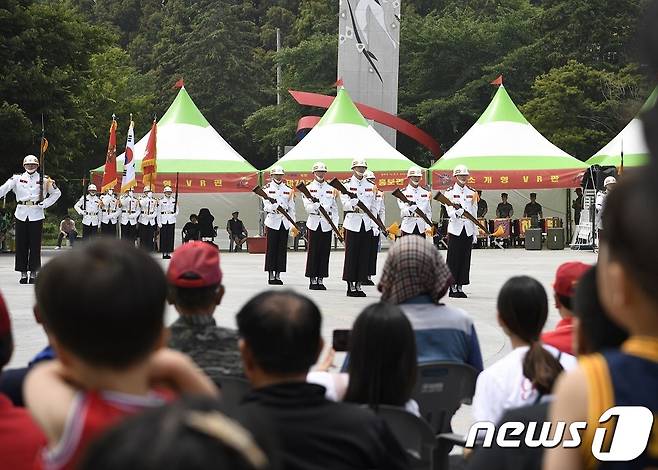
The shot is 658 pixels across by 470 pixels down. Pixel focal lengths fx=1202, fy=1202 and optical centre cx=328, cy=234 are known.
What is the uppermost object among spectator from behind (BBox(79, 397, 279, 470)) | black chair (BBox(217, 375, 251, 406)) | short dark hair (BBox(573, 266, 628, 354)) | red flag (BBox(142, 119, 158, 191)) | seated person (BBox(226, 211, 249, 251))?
red flag (BBox(142, 119, 158, 191))

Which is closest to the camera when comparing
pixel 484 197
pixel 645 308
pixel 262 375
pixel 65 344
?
pixel 645 308

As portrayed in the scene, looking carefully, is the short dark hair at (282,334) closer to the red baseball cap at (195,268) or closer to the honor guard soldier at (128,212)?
the red baseball cap at (195,268)

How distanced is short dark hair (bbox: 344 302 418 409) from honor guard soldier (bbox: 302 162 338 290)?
1207cm

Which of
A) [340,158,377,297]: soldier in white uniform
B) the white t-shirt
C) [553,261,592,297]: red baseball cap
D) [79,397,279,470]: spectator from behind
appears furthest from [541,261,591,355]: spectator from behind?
[340,158,377,297]: soldier in white uniform

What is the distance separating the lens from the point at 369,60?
33.4 metres

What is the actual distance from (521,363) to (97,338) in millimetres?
2033

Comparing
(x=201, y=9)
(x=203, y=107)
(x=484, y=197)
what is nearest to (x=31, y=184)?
(x=484, y=197)

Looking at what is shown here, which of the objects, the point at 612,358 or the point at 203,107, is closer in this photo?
the point at 612,358

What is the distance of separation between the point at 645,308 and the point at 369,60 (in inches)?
1259

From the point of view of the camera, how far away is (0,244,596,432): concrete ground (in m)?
9.62

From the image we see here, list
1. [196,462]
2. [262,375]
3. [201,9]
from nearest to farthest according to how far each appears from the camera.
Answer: [196,462], [262,375], [201,9]

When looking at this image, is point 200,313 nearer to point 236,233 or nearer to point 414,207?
point 414,207

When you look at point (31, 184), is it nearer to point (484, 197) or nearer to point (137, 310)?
point (137, 310)

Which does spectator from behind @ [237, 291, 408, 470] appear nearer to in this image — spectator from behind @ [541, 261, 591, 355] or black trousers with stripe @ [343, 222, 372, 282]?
spectator from behind @ [541, 261, 591, 355]
